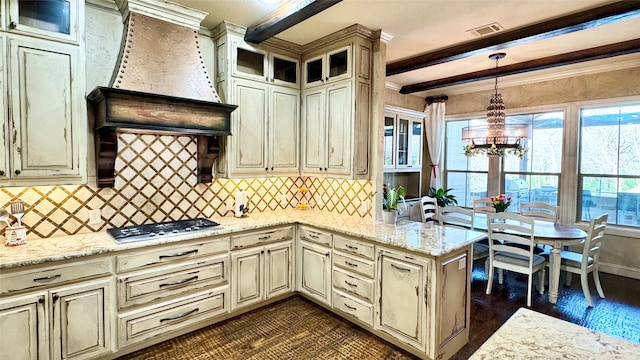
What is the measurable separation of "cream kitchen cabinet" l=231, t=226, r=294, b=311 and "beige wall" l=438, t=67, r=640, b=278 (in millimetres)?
4384

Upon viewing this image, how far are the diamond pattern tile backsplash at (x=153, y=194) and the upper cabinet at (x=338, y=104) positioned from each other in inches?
15.1

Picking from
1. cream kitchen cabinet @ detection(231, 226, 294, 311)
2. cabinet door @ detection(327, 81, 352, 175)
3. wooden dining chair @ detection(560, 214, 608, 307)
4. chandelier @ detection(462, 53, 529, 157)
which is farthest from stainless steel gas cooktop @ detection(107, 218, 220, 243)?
wooden dining chair @ detection(560, 214, 608, 307)

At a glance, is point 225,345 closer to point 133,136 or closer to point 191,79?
point 133,136

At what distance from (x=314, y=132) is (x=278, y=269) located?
156cm

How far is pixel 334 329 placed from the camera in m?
3.04

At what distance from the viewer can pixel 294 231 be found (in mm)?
3568

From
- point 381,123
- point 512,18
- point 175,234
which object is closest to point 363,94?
point 381,123

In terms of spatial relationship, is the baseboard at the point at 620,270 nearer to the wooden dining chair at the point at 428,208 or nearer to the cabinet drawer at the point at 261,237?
the wooden dining chair at the point at 428,208

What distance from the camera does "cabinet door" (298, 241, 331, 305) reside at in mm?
3273

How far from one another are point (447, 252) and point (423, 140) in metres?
4.34

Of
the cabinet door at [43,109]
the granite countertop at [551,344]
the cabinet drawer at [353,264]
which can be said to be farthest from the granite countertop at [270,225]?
the granite countertop at [551,344]

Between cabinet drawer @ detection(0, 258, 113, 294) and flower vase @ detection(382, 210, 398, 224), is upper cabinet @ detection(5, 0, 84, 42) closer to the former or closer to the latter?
cabinet drawer @ detection(0, 258, 113, 294)

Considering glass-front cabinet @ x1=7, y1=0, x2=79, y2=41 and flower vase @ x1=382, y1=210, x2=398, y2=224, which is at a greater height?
glass-front cabinet @ x1=7, y1=0, x2=79, y2=41

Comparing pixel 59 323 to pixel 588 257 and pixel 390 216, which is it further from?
pixel 588 257
